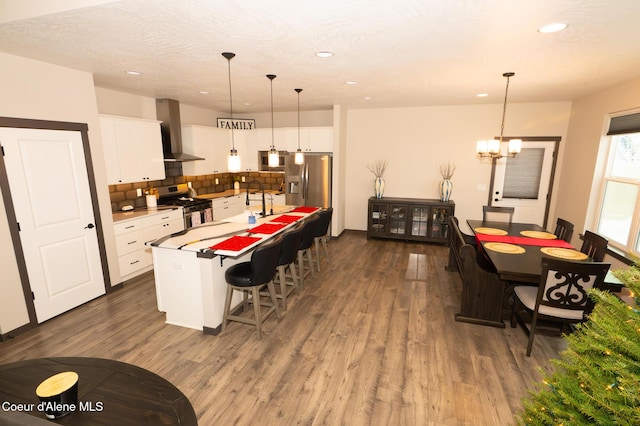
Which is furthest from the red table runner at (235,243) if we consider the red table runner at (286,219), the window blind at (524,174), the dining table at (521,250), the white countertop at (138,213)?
the window blind at (524,174)

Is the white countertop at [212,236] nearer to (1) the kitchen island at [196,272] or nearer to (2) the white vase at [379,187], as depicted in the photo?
(1) the kitchen island at [196,272]

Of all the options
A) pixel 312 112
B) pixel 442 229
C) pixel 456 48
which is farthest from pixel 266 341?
pixel 312 112

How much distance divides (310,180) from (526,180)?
423 cm

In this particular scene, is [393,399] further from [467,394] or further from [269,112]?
[269,112]

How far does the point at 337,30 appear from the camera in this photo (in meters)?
2.28

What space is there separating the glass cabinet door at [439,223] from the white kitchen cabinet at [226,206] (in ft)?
14.0

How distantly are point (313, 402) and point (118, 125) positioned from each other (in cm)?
447

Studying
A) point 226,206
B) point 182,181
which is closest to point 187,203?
point 182,181

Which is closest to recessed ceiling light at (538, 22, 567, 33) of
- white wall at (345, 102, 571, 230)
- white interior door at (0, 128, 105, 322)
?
white wall at (345, 102, 571, 230)

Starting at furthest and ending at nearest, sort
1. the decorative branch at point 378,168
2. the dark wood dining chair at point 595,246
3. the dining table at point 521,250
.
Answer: the decorative branch at point 378,168, the dark wood dining chair at point 595,246, the dining table at point 521,250

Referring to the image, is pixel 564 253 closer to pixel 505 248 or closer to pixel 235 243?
pixel 505 248

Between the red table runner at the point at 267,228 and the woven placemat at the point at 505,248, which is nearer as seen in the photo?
the woven placemat at the point at 505,248

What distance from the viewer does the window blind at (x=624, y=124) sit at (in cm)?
371

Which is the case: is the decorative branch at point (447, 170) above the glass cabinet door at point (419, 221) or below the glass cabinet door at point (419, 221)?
above
